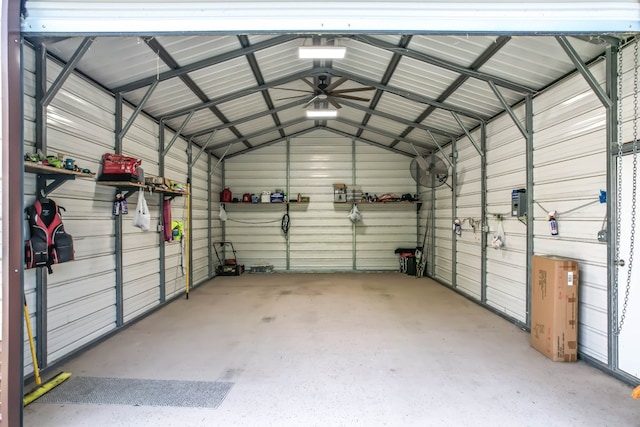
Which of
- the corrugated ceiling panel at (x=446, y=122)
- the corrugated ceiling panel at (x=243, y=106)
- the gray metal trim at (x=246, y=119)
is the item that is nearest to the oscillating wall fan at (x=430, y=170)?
the corrugated ceiling panel at (x=446, y=122)

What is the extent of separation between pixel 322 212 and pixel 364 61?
449 centimetres

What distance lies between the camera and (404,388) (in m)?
→ 2.75

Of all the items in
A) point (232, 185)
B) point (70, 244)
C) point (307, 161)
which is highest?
point (307, 161)

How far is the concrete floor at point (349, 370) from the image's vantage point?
7.78 feet

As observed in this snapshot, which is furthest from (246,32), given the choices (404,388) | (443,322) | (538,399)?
(443,322)

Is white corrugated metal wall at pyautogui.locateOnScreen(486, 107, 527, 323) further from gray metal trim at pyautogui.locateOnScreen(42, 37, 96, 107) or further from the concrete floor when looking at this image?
gray metal trim at pyautogui.locateOnScreen(42, 37, 96, 107)

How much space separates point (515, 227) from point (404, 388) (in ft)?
9.89

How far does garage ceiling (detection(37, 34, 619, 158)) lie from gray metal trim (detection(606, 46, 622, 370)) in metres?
0.24

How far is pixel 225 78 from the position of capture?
4.75 metres

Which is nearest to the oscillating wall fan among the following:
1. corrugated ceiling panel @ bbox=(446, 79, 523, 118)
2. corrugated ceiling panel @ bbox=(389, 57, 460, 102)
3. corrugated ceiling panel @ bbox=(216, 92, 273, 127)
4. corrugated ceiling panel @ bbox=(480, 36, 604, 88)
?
corrugated ceiling panel @ bbox=(446, 79, 523, 118)

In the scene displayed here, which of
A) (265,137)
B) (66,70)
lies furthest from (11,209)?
(265,137)

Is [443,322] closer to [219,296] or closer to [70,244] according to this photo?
[219,296]

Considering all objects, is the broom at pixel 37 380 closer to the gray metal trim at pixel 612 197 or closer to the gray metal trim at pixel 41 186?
the gray metal trim at pixel 41 186

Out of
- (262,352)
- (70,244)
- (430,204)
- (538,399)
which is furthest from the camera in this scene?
(430,204)
